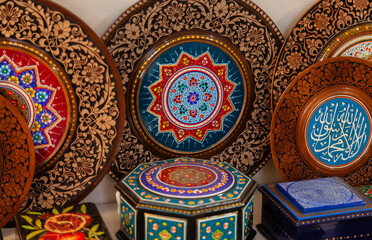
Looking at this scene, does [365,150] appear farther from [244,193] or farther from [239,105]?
[244,193]

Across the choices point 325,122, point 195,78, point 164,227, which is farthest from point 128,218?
point 325,122

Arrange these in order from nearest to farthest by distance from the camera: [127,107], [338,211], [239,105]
A: [338,211] < [127,107] < [239,105]

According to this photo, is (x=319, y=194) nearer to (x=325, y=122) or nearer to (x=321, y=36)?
(x=325, y=122)

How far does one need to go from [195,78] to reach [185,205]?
37 centimetres

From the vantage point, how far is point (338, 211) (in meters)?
1.01

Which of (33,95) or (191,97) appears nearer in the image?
(33,95)

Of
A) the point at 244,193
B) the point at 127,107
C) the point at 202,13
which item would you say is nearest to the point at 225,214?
the point at 244,193

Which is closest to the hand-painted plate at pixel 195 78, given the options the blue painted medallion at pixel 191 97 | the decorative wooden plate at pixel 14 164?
the blue painted medallion at pixel 191 97

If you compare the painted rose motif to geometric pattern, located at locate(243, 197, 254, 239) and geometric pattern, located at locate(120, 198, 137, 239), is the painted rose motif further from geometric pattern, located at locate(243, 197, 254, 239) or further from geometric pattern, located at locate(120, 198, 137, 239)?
geometric pattern, located at locate(243, 197, 254, 239)

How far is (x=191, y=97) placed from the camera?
1.18m

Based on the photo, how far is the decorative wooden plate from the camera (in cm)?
97

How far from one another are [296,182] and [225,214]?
0.90 ft

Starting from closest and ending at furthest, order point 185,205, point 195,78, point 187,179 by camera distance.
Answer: point 185,205 < point 187,179 < point 195,78

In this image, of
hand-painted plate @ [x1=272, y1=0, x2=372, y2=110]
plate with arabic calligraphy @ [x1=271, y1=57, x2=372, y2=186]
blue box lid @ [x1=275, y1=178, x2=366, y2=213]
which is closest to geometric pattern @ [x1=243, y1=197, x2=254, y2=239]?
blue box lid @ [x1=275, y1=178, x2=366, y2=213]
